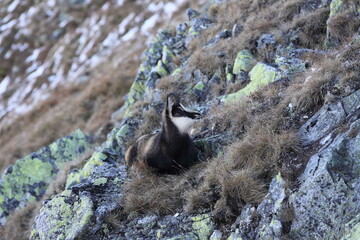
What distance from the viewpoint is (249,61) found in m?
10.3

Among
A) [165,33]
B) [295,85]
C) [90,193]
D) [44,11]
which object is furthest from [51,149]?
[44,11]

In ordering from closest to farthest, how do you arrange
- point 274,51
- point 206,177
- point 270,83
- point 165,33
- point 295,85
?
point 206,177
point 295,85
point 270,83
point 274,51
point 165,33

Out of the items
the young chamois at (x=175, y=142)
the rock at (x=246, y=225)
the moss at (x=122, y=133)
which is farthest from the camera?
the moss at (x=122, y=133)

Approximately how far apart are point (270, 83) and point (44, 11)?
4238cm

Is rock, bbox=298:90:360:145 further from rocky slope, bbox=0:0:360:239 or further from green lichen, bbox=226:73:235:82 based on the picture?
green lichen, bbox=226:73:235:82

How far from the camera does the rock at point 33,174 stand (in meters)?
13.2

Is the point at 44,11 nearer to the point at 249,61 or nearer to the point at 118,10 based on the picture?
the point at 118,10

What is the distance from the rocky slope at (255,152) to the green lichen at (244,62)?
3cm

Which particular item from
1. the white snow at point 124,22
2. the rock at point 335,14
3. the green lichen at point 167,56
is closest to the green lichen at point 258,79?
the rock at point 335,14

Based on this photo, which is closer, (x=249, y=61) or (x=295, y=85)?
(x=295, y=85)

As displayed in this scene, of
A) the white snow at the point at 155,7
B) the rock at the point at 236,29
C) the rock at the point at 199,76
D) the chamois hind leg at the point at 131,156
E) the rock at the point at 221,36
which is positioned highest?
the chamois hind leg at the point at 131,156

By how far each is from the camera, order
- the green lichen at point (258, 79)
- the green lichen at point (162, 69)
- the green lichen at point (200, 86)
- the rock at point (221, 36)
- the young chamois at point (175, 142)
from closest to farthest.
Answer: the young chamois at point (175, 142) < the green lichen at point (258, 79) < the green lichen at point (200, 86) < the rock at point (221, 36) < the green lichen at point (162, 69)

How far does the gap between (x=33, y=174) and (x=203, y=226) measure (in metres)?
9.73

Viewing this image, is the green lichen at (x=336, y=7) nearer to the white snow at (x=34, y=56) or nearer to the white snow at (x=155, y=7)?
the white snow at (x=155, y=7)
